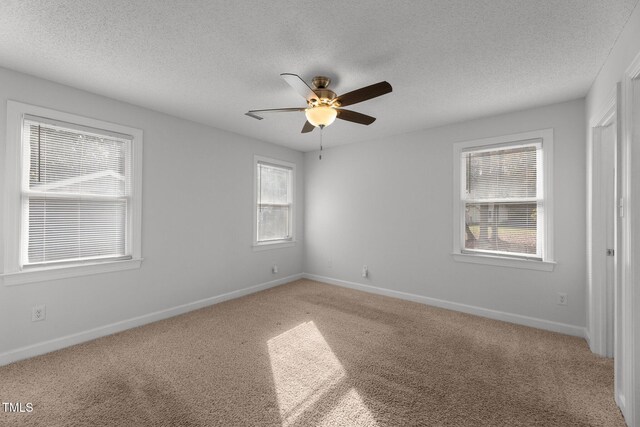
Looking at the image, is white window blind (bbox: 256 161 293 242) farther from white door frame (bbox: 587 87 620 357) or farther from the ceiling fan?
white door frame (bbox: 587 87 620 357)

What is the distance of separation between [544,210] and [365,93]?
2525 mm

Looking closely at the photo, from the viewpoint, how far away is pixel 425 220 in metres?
4.02

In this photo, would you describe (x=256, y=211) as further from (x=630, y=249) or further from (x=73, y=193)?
(x=630, y=249)

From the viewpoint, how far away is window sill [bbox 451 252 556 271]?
3.16 metres

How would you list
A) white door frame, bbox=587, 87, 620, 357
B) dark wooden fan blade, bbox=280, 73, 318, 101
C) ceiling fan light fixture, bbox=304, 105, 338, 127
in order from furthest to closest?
white door frame, bbox=587, 87, 620, 357
ceiling fan light fixture, bbox=304, 105, 338, 127
dark wooden fan blade, bbox=280, 73, 318, 101

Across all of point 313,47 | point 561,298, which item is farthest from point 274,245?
point 561,298

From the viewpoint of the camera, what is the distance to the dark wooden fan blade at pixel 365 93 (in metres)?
2.08

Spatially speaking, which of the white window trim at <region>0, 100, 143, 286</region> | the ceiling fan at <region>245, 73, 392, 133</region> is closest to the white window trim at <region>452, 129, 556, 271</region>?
the ceiling fan at <region>245, 73, 392, 133</region>

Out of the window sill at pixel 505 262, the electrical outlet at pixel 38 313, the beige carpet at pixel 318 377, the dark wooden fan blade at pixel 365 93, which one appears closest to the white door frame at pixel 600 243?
the beige carpet at pixel 318 377

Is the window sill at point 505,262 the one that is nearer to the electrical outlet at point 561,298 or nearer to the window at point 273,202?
the electrical outlet at point 561,298

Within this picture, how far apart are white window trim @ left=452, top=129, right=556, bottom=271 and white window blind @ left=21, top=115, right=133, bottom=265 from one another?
394 centimetres

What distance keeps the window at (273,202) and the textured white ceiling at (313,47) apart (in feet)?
5.64

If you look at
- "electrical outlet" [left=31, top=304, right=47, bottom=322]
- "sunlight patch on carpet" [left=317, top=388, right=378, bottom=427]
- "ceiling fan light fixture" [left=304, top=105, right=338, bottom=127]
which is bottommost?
"sunlight patch on carpet" [left=317, top=388, right=378, bottom=427]

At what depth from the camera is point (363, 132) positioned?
4172 mm
